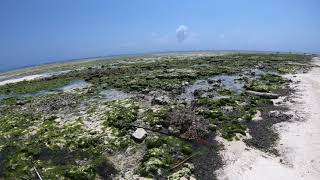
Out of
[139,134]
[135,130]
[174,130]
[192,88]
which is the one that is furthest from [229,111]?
[192,88]

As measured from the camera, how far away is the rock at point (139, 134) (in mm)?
22767

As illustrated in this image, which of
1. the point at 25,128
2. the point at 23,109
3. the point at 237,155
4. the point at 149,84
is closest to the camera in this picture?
the point at 237,155

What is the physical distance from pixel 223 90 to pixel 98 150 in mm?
20748

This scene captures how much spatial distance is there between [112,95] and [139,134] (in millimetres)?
16327

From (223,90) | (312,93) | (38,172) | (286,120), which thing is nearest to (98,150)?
(38,172)

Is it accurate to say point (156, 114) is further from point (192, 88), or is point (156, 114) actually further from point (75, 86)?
point (75, 86)

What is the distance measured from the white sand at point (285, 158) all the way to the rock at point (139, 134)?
17.8 feet

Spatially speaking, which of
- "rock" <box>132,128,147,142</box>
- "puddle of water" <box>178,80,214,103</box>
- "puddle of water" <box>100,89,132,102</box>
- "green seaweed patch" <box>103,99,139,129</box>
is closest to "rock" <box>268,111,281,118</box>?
"puddle of water" <box>178,80,214,103</box>

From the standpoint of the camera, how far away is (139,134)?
917 inches

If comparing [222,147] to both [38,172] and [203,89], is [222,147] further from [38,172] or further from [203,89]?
[203,89]

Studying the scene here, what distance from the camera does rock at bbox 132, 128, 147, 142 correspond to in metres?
22.8

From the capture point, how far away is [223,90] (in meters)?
38.4

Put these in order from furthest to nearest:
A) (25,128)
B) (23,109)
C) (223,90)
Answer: (223,90) < (23,109) < (25,128)

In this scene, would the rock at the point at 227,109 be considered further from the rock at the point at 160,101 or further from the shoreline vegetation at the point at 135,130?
the rock at the point at 160,101
